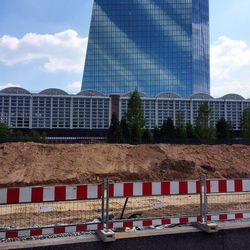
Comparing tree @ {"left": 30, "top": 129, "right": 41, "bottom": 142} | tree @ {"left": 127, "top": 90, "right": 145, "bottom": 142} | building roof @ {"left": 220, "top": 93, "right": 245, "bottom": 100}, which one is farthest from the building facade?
tree @ {"left": 127, "top": 90, "right": 145, "bottom": 142}

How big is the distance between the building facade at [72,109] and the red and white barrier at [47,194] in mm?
77103

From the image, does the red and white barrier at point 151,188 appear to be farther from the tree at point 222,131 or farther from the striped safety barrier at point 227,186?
the tree at point 222,131

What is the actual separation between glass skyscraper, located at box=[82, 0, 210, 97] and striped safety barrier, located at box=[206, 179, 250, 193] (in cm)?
10329

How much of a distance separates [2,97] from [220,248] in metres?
82.5

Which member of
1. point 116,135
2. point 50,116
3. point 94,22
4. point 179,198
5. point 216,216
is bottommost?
point 179,198

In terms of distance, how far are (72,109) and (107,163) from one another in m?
60.0

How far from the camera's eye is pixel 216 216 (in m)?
6.48

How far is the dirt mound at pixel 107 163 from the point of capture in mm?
22203

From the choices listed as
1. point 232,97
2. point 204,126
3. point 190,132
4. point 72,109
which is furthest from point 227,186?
point 232,97

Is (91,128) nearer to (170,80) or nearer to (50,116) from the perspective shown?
(50,116)

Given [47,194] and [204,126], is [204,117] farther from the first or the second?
[47,194]

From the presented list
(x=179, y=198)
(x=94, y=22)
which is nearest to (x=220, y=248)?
(x=179, y=198)

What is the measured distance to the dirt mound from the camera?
22.2m

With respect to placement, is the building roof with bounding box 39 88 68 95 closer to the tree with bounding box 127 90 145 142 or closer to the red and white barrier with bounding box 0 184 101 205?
the tree with bounding box 127 90 145 142
